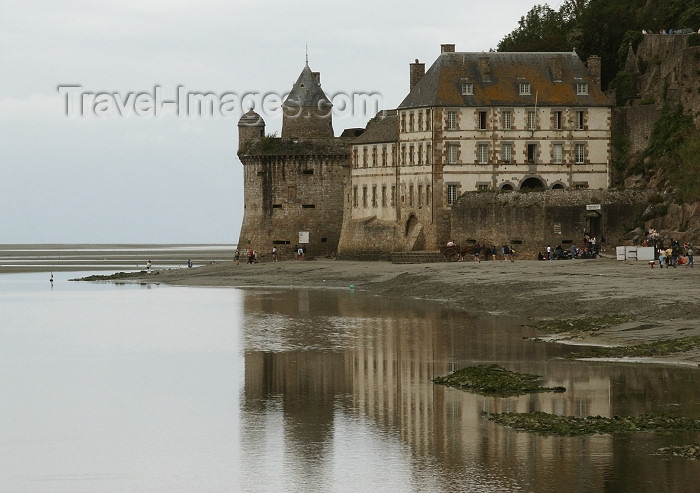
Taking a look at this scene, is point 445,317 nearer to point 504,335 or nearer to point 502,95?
point 504,335

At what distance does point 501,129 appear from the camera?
255ft

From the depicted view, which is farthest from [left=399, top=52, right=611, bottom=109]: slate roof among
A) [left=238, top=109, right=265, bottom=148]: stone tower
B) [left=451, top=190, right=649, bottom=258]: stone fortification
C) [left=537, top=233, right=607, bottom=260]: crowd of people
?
[left=238, top=109, right=265, bottom=148]: stone tower

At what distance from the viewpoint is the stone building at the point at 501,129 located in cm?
7762

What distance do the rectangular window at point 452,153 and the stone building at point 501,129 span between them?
0.17 ft

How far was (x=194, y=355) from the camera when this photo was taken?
40688 mm

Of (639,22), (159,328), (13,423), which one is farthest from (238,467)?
(639,22)

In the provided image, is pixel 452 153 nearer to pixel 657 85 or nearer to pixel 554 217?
pixel 554 217

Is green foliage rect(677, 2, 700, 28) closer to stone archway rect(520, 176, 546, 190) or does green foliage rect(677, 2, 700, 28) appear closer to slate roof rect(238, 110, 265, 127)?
stone archway rect(520, 176, 546, 190)

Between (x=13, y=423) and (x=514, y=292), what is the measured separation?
93.4ft

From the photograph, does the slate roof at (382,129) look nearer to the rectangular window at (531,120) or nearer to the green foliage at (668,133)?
the rectangular window at (531,120)

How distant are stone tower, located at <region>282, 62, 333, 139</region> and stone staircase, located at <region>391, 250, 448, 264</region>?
14708mm

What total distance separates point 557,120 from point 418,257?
35.1 feet

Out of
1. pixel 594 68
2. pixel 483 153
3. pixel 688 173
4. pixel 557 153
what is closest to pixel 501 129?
pixel 483 153

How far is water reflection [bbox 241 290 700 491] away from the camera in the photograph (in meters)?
23.0
